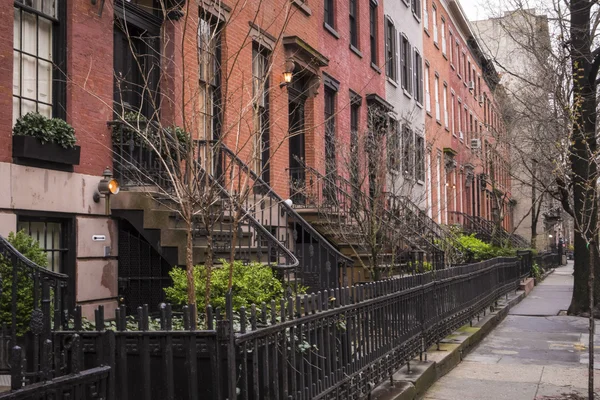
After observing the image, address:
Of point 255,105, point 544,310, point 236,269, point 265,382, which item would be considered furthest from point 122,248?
point 544,310

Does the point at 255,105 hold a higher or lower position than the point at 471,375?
higher

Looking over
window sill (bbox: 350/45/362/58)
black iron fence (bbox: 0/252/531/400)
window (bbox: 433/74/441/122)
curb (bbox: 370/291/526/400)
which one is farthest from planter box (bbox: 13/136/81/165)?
window (bbox: 433/74/441/122)

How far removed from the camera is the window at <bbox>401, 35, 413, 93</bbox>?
78.6ft

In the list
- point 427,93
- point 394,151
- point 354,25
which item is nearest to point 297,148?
point 394,151

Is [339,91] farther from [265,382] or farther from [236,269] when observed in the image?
[265,382]

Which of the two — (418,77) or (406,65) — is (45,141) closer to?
(406,65)

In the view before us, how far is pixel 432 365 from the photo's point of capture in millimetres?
8180

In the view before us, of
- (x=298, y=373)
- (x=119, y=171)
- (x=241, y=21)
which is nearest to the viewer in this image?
(x=298, y=373)

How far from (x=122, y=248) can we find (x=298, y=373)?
5.03m

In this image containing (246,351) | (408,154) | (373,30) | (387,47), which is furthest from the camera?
(387,47)

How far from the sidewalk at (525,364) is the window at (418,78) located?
39.6 ft

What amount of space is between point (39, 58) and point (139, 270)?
299cm

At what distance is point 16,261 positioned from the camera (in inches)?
248

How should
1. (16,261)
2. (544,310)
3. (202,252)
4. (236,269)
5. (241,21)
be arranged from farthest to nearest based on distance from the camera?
(544,310) < (241,21) < (202,252) < (236,269) < (16,261)
